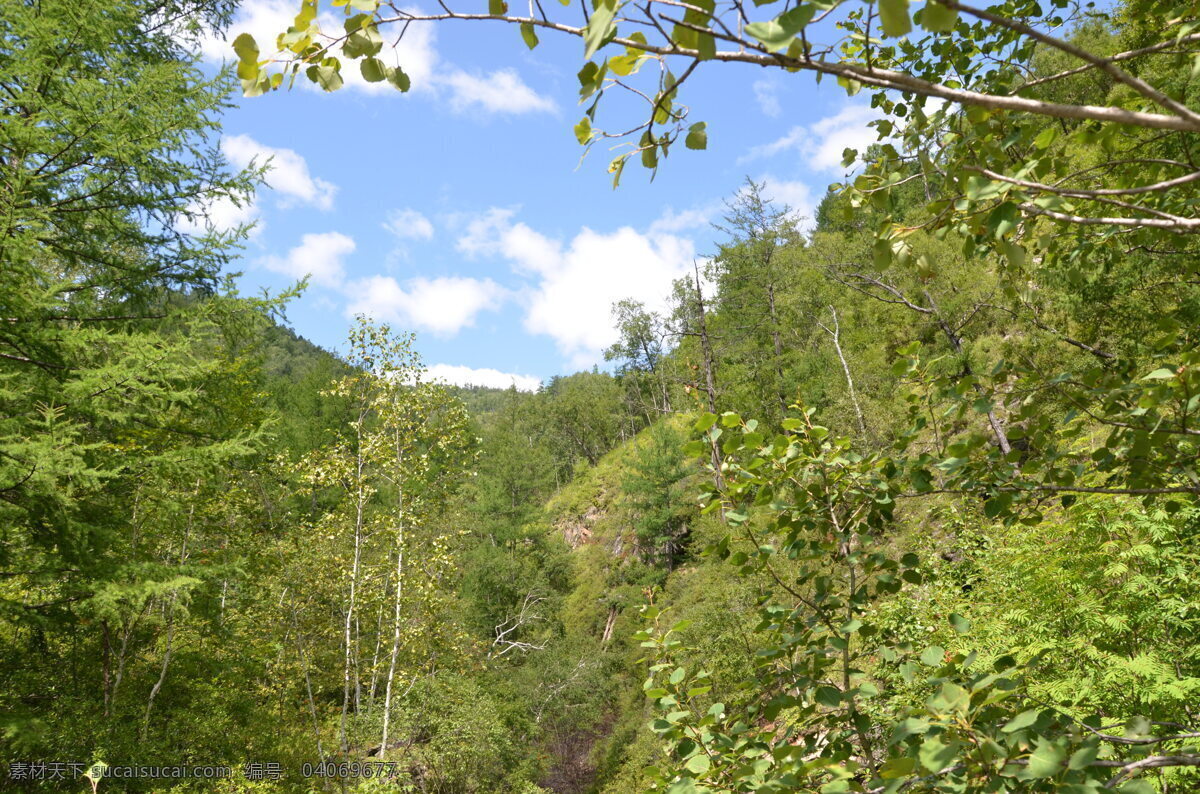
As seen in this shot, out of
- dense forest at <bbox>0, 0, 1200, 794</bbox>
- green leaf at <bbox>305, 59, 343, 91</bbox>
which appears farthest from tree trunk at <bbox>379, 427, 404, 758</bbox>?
green leaf at <bbox>305, 59, 343, 91</bbox>

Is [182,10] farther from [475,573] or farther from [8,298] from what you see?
[475,573]

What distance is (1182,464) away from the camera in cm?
135

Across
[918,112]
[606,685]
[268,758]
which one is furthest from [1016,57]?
[606,685]

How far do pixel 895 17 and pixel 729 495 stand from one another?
1.10 meters

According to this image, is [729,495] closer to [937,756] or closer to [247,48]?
[937,756]

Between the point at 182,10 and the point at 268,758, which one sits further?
the point at 268,758

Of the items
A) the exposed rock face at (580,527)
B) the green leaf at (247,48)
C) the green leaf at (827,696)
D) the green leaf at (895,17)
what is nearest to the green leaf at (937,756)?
the green leaf at (827,696)

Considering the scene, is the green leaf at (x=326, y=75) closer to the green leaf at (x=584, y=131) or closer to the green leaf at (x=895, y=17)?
the green leaf at (x=584, y=131)

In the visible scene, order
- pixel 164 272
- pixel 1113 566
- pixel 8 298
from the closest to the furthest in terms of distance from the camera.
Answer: pixel 1113 566, pixel 8 298, pixel 164 272

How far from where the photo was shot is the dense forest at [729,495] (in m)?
1.19

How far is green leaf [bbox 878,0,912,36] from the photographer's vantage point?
68 centimetres

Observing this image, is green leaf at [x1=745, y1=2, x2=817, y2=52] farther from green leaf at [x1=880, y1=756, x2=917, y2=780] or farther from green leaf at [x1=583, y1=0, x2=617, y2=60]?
green leaf at [x1=880, y1=756, x2=917, y2=780]

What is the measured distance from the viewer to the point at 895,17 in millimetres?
688

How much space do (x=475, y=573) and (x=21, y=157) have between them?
658 inches
